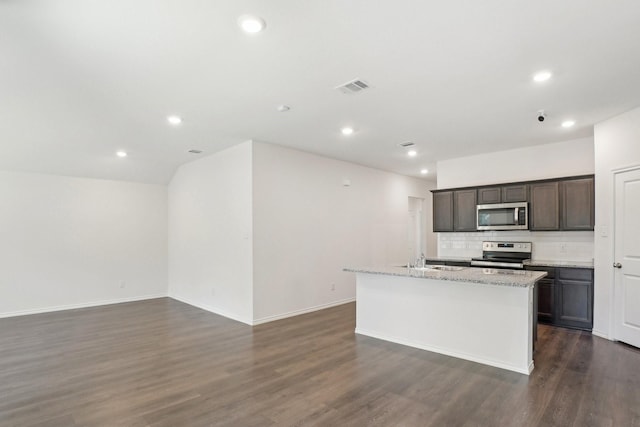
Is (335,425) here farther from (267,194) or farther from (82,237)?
(82,237)

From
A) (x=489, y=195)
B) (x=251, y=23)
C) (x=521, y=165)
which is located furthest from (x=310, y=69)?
(x=521, y=165)

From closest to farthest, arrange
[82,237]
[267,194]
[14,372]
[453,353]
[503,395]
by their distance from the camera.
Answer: [503,395]
[14,372]
[453,353]
[267,194]
[82,237]

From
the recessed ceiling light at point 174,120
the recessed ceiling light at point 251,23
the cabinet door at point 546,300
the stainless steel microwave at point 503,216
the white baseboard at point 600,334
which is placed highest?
the recessed ceiling light at point 251,23

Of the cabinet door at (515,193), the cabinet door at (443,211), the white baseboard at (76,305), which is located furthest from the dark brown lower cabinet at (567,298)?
the white baseboard at (76,305)

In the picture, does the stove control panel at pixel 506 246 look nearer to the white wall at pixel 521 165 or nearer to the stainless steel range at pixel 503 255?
the stainless steel range at pixel 503 255

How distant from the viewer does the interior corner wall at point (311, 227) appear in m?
5.29

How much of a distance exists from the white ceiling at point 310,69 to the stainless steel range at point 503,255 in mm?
1775

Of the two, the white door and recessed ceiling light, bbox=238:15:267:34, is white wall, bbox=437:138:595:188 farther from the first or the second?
recessed ceiling light, bbox=238:15:267:34

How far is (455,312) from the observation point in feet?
12.4

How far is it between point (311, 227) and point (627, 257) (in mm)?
4311

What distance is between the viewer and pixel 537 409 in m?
2.65

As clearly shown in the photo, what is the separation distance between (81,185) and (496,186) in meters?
7.62

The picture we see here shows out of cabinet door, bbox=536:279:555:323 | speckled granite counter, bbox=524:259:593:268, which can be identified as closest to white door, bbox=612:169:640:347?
speckled granite counter, bbox=524:259:593:268

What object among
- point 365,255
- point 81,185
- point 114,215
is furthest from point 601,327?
point 81,185
